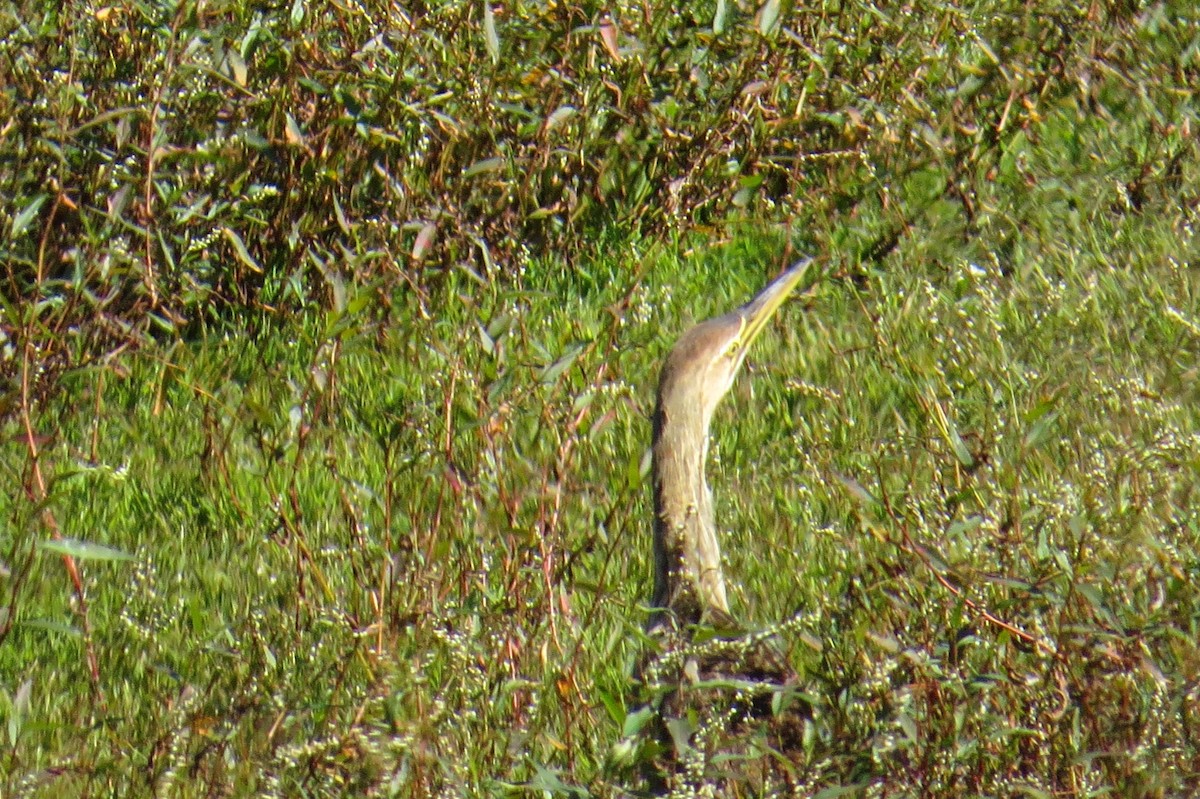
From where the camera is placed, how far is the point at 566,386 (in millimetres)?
4438

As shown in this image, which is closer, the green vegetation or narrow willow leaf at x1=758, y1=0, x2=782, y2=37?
the green vegetation

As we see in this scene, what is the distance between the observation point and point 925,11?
5.75m

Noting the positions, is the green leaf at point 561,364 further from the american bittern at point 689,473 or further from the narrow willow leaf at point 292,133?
the narrow willow leaf at point 292,133

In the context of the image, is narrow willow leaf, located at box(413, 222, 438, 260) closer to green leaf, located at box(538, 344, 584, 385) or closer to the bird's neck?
green leaf, located at box(538, 344, 584, 385)

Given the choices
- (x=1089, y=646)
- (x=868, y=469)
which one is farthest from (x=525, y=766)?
(x=868, y=469)

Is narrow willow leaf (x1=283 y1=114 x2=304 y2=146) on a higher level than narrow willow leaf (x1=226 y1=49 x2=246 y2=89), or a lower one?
lower

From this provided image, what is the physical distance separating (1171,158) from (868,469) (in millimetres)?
1847

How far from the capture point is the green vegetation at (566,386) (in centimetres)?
327

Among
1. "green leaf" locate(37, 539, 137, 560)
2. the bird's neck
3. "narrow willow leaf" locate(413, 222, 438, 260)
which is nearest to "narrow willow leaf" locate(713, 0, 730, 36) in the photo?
"narrow willow leaf" locate(413, 222, 438, 260)

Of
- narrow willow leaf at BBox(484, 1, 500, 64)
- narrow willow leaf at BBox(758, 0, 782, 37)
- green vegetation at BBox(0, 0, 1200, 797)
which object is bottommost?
green vegetation at BBox(0, 0, 1200, 797)


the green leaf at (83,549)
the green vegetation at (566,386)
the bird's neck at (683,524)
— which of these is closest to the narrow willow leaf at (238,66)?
the green vegetation at (566,386)

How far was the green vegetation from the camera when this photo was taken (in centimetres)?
327

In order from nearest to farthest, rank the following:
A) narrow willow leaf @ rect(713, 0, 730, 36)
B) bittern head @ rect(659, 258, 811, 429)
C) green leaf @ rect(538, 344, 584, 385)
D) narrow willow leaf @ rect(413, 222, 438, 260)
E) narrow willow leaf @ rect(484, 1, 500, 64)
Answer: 1. green leaf @ rect(538, 344, 584, 385)
2. bittern head @ rect(659, 258, 811, 429)
3. narrow willow leaf @ rect(413, 222, 438, 260)
4. narrow willow leaf @ rect(484, 1, 500, 64)
5. narrow willow leaf @ rect(713, 0, 730, 36)

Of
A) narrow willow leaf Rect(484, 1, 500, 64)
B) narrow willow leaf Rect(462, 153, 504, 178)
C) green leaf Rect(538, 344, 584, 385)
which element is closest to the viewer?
green leaf Rect(538, 344, 584, 385)
